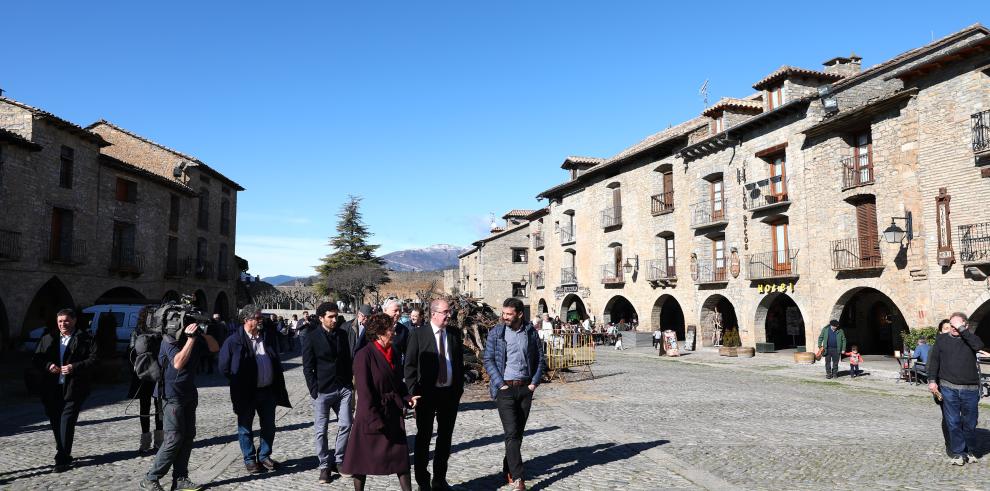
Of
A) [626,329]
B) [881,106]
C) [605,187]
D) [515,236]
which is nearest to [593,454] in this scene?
[881,106]

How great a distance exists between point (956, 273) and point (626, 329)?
1661 centimetres

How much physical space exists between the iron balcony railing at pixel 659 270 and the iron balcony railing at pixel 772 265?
16.7ft

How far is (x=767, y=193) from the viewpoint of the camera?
23.8m

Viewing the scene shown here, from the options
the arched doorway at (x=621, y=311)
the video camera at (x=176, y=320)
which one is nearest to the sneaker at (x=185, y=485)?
the video camera at (x=176, y=320)

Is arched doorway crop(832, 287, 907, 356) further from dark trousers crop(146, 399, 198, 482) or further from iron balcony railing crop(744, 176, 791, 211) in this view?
dark trousers crop(146, 399, 198, 482)

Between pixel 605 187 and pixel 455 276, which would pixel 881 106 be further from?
pixel 455 276

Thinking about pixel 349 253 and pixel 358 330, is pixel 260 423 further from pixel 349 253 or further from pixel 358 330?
pixel 349 253

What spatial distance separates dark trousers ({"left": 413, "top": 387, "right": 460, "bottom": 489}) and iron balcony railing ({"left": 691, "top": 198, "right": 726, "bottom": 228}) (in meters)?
22.6

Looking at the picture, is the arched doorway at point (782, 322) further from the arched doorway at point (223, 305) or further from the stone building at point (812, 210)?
the arched doorway at point (223, 305)

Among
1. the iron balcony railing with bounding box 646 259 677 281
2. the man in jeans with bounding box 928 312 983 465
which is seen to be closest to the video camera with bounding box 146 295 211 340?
the man in jeans with bounding box 928 312 983 465

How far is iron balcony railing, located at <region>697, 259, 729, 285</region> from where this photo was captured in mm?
26377

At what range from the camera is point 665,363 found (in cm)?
2188

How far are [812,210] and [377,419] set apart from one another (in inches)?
816

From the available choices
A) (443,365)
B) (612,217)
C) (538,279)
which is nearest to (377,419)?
(443,365)
